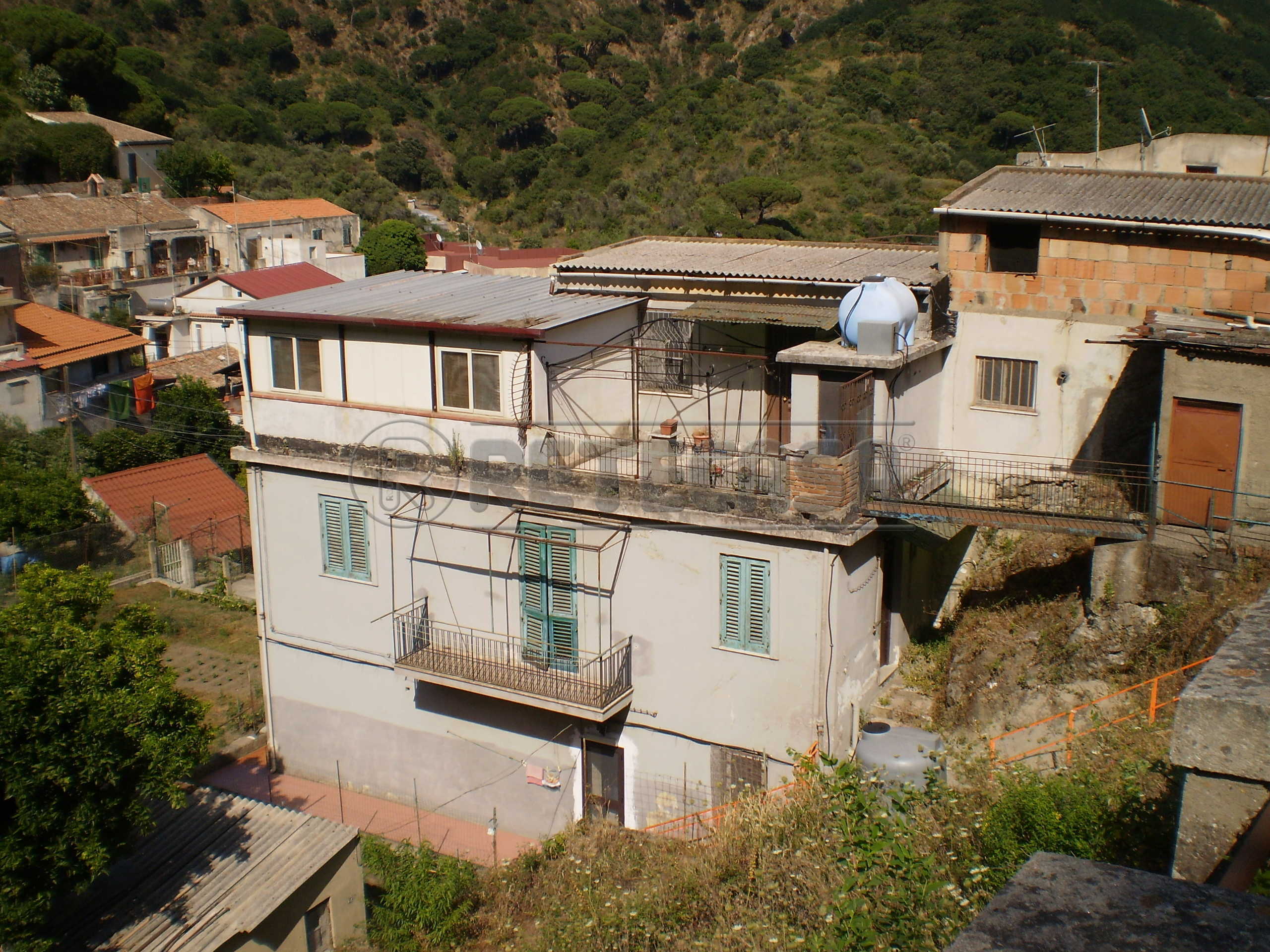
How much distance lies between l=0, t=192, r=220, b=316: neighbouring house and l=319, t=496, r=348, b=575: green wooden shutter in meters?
34.6

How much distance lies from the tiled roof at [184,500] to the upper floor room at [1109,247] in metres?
20.8

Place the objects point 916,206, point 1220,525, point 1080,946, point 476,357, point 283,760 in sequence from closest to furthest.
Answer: point 1080,946 < point 1220,525 < point 476,357 < point 283,760 < point 916,206

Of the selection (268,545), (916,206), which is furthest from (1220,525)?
(916,206)

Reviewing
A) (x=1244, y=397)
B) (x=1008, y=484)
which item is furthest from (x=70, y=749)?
(x=1244, y=397)

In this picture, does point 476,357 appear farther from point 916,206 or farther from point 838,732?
point 916,206

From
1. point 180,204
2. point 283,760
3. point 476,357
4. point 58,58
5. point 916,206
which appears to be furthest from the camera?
point 58,58

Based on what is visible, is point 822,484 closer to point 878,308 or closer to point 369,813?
point 878,308

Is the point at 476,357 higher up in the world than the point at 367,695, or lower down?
higher up

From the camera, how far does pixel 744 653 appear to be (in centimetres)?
1416

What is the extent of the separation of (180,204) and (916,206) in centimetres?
3732

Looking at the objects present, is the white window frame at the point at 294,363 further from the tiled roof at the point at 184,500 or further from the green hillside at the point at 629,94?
the green hillside at the point at 629,94

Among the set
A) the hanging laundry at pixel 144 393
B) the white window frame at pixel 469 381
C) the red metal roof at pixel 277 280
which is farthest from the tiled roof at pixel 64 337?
the white window frame at pixel 469 381

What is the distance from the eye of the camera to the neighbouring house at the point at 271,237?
178ft

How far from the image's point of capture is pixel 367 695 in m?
17.6
